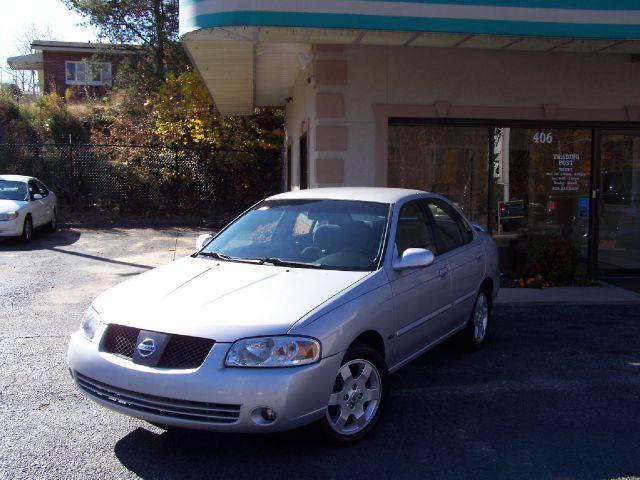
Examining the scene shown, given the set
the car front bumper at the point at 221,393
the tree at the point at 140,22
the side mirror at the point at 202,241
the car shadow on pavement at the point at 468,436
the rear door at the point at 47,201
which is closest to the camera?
the car front bumper at the point at 221,393

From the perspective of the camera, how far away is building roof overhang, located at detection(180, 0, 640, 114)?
277 inches

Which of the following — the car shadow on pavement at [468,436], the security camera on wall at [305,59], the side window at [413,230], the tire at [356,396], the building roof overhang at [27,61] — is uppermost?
the building roof overhang at [27,61]

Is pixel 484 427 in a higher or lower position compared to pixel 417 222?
lower

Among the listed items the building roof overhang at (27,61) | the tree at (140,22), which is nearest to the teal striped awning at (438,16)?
the tree at (140,22)

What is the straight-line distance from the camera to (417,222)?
539 cm

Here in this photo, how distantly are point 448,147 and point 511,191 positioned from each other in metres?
1.26

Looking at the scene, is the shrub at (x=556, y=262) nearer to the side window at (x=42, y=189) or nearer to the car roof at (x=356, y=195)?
the car roof at (x=356, y=195)

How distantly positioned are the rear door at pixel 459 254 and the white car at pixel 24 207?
1102cm

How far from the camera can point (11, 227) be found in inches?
543

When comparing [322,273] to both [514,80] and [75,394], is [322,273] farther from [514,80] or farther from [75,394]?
[514,80]

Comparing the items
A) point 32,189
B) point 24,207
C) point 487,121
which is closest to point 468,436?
point 487,121

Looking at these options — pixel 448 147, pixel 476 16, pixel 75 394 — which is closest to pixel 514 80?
pixel 448 147

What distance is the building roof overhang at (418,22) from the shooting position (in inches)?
277

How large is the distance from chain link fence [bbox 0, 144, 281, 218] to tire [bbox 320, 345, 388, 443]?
1565cm
